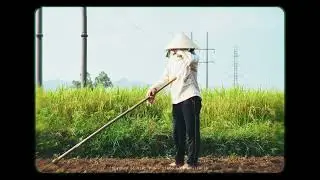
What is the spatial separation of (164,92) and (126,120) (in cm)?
32

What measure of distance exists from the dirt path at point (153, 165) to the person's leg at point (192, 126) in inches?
2.9

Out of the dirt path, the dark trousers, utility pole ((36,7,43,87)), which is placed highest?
utility pole ((36,7,43,87))

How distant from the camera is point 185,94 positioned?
216 inches

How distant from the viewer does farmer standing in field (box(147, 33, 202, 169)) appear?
5.46 metres

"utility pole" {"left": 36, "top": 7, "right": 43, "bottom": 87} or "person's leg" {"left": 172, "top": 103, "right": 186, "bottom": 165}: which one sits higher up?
"utility pole" {"left": 36, "top": 7, "right": 43, "bottom": 87}

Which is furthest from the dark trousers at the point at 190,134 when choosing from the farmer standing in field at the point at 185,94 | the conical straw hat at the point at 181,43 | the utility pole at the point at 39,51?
the utility pole at the point at 39,51

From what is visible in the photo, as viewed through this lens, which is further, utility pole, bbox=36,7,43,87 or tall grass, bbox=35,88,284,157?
tall grass, bbox=35,88,284,157

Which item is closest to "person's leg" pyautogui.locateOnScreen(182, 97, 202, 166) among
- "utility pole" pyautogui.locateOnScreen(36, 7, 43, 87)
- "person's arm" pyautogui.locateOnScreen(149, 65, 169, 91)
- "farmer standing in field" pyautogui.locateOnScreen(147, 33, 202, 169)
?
"farmer standing in field" pyautogui.locateOnScreen(147, 33, 202, 169)

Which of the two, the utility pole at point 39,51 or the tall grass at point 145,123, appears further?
the tall grass at point 145,123

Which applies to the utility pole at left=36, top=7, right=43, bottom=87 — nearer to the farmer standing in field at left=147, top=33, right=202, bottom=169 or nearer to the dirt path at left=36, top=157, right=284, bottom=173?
the dirt path at left=36, top=157, right=284, bottom=173

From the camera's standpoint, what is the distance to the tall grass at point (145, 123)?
5.51 meters

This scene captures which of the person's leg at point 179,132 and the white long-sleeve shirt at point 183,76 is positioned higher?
the white long-sleeve shirt at point 183,76

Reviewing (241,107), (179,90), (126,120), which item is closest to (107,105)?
(126,120)

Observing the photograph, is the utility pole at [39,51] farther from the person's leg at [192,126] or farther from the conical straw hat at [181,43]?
the person's leg at [192,126]
